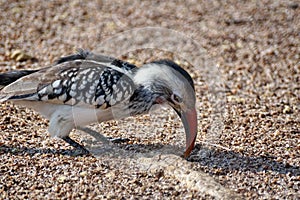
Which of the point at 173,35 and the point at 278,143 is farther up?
the point at 173,35

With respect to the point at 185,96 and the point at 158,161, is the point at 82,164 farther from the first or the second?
the point at 185,96

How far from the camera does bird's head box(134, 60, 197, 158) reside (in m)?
5.18

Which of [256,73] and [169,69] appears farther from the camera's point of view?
[256,73]

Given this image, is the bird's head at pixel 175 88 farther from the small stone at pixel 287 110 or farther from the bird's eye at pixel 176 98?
the small stone at pixel 287 110

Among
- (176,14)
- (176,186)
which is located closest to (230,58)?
(176,14)

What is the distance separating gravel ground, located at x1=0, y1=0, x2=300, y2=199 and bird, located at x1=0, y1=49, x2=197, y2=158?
290mm

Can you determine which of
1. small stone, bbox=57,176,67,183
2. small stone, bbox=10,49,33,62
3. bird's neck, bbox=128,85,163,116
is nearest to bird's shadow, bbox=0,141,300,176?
bird's neck, bbox=128,85,163,116

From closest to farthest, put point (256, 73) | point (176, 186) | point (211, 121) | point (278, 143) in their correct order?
Answer: point (176, 186), point (278, 143), point (211, 121), point (256, 73)

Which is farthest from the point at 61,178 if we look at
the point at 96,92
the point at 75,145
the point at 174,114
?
the point at 174,114

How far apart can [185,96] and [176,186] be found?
89 centimetres

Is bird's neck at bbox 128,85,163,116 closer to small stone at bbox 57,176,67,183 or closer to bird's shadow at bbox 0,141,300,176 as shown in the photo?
bird's shadow at bbox 0,141,300,176

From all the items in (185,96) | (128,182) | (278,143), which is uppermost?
(185,96)

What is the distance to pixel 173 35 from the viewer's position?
8.26m

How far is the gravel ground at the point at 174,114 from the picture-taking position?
15.7 feet
